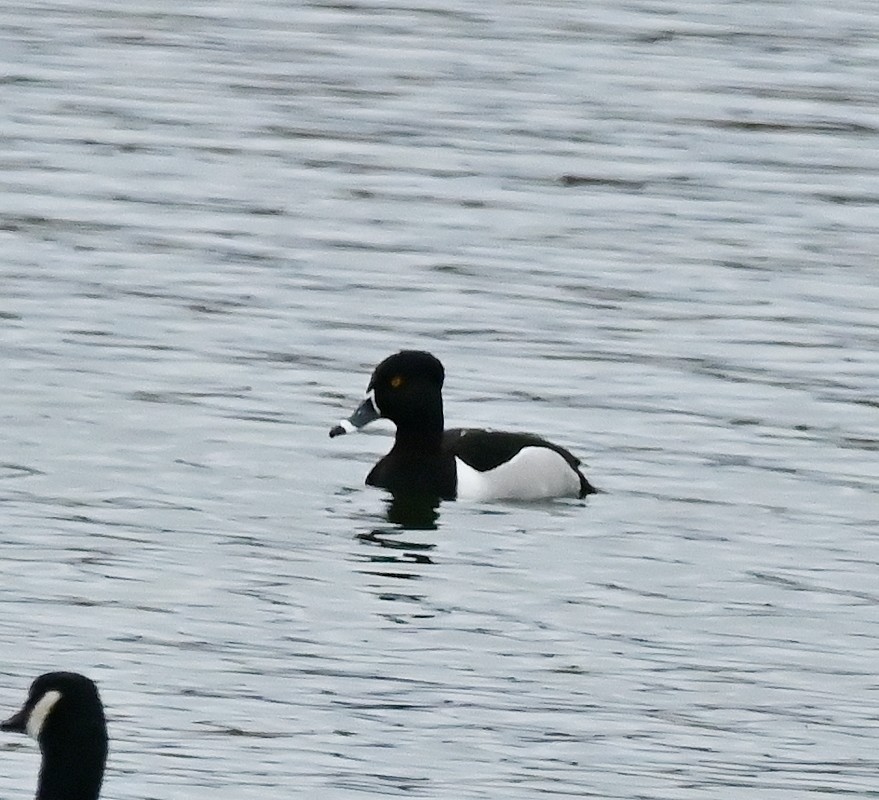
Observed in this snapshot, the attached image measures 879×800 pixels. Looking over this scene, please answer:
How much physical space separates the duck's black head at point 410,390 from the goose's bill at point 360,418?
0.11 ft

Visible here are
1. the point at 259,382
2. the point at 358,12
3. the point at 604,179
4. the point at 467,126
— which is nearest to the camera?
the point at 259,382

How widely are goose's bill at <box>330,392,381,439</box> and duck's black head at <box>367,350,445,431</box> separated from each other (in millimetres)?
32

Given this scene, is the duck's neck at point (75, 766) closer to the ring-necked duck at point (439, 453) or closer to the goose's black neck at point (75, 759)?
the goose's black neck at point (75, 759)

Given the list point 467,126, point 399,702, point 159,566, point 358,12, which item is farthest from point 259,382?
point 358,12

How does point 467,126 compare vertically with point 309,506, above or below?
above

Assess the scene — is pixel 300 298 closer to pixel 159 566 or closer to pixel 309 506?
pixel 309 506

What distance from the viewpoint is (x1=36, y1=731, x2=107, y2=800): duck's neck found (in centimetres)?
932

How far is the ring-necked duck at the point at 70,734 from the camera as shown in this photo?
9305mm

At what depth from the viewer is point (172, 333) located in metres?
18.9

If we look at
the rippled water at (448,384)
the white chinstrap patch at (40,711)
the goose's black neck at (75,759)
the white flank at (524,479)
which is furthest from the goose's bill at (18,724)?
the white flank at (524,479)

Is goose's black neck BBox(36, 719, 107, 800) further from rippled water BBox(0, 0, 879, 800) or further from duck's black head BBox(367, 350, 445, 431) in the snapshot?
duck's black head BBox(367, 350, 445, 431)

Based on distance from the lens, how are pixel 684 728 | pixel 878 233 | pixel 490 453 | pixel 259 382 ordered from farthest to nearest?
pixel 878 233 < pixel 259 382 < pixel 490 453 < pixel 684 728

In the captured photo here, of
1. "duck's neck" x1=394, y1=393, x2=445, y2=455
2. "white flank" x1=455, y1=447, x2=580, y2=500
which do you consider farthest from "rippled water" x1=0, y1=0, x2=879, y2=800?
"duck's neck" x1=394, y1=393, x2=445, y2=455

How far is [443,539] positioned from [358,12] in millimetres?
17533
